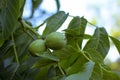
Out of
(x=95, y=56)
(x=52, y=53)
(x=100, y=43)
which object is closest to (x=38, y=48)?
(x=52, y=53)

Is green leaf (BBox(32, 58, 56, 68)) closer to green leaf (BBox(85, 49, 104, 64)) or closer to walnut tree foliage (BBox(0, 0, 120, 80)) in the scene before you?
walnut tree foliage (BBox(0, 0, 120, 80))


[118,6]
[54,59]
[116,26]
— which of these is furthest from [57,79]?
[118,6]

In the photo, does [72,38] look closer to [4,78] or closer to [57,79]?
[57,79]

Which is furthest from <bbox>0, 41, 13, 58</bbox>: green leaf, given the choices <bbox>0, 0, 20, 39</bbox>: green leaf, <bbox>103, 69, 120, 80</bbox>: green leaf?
<bbox>103, 69, 120, 80</bbox>: green leaf

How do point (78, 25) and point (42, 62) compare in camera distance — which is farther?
point (78, 25)

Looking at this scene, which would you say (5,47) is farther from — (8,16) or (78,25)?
(78,25)

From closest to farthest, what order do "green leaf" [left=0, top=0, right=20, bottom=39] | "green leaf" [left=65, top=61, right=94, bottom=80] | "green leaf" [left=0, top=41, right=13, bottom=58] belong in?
1. "green leaf" [left=65, top=61, right=94, bottom=80]
2. "green leaf" [left=0, top=0, right=20, bottom=39]
3. "green leaf" [left=0, top=41, right=13, bottom=58]

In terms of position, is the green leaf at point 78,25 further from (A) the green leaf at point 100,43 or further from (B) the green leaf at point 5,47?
(B) the green leaf at point 5,47
